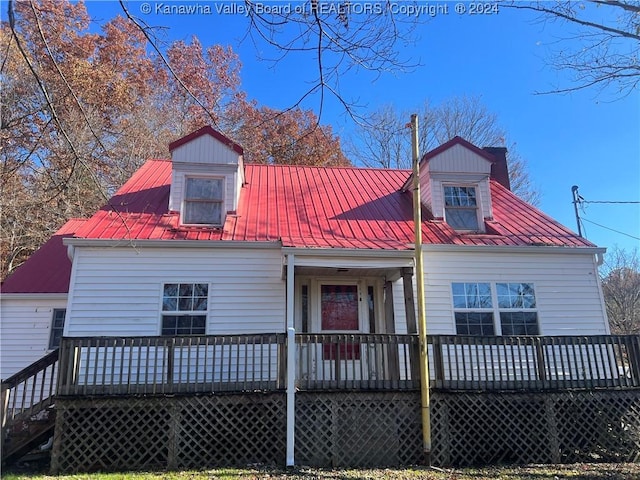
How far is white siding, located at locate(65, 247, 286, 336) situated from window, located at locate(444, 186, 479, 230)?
170 inches

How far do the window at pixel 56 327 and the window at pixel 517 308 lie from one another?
33.0 feet

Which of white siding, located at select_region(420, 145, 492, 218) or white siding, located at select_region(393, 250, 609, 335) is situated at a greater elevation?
white siding, located at select_region(420, 145, 492, 218)

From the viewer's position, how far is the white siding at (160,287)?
8.18 metres

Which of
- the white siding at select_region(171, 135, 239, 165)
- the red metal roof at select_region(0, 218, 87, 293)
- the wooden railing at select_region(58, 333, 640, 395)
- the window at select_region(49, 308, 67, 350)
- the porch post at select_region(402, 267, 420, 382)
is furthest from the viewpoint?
the red metal roof at select_region(0, 218, 87, 293)

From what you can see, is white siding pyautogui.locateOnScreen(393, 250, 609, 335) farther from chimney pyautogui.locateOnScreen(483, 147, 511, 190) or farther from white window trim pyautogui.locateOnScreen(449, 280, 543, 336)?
chimney pyautogui.locateOnScreen(483, 147, 511, 190)

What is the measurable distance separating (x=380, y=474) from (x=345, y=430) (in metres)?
0.89

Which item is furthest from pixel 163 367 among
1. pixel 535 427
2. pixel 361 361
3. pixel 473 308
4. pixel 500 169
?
pixel 500 169

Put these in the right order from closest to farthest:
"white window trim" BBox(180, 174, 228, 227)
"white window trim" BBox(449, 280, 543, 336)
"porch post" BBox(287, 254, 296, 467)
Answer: "porch post" BBox(287, 254, 296, 467), "white window trim" BBox(449, 280, 543, 336), "white window trim" BBox(180, 174, 228, 227)

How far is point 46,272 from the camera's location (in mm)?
10953

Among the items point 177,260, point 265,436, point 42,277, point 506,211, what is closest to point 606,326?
point 506,211

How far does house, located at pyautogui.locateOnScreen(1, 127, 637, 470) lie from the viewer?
286 inches

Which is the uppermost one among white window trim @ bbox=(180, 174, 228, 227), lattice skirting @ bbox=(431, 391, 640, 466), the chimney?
the chimney

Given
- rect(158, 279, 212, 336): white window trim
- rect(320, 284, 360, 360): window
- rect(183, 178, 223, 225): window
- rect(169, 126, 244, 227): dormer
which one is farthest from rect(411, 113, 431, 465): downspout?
rect(183, 178, 223, 225): window

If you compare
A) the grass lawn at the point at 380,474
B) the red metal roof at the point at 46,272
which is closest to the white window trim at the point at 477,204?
the grass lawn at the point at 380,474
